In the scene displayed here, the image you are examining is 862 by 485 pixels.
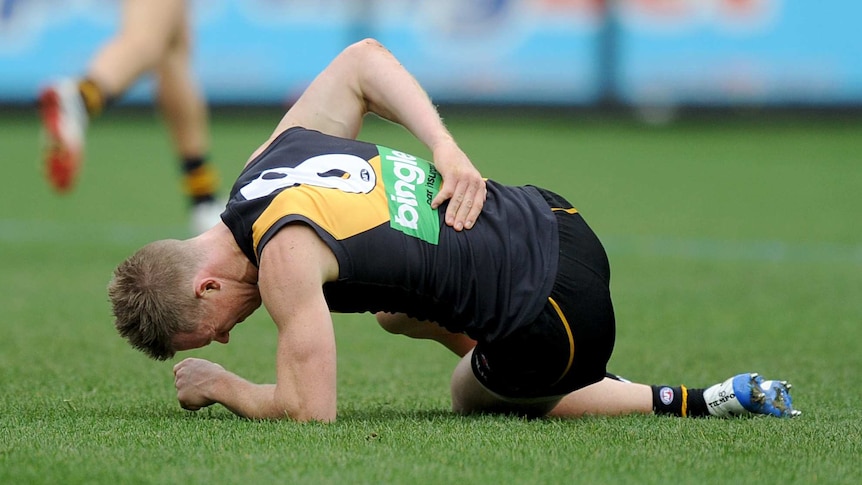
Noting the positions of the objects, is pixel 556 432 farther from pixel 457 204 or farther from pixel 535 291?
pixel 457 204

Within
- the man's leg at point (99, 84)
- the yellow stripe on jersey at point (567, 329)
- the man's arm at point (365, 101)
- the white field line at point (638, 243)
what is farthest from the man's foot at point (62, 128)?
the yellow stripe on jersey at point (567, 329)

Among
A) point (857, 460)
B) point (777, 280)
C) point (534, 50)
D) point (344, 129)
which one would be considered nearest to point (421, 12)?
point (534, 50)

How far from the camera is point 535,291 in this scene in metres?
3.29

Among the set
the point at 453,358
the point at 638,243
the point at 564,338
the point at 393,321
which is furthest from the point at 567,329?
the point at 638,243

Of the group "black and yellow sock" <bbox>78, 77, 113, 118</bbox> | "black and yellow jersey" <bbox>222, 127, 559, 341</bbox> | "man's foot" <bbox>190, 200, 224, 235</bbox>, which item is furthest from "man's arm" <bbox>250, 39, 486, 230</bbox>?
"man's foot" <bbox>190, 200, 224, 235</bbox>

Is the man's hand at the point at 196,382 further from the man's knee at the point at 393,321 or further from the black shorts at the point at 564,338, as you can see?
the black shorts at the point at 564,338

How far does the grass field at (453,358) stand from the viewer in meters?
2.88

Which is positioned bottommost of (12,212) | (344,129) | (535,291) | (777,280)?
(12,212)

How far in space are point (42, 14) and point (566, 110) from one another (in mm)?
6003

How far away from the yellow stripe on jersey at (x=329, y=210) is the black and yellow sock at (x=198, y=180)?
4.21 metres

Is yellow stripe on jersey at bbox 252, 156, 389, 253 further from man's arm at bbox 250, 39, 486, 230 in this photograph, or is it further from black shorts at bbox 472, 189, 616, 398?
black shorts at bbox 472, 189, 616, 398

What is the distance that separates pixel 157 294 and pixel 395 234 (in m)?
0.60

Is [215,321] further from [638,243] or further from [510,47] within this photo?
[510,47]

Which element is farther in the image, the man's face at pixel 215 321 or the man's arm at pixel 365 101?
the man's arm at pixel 365 101
